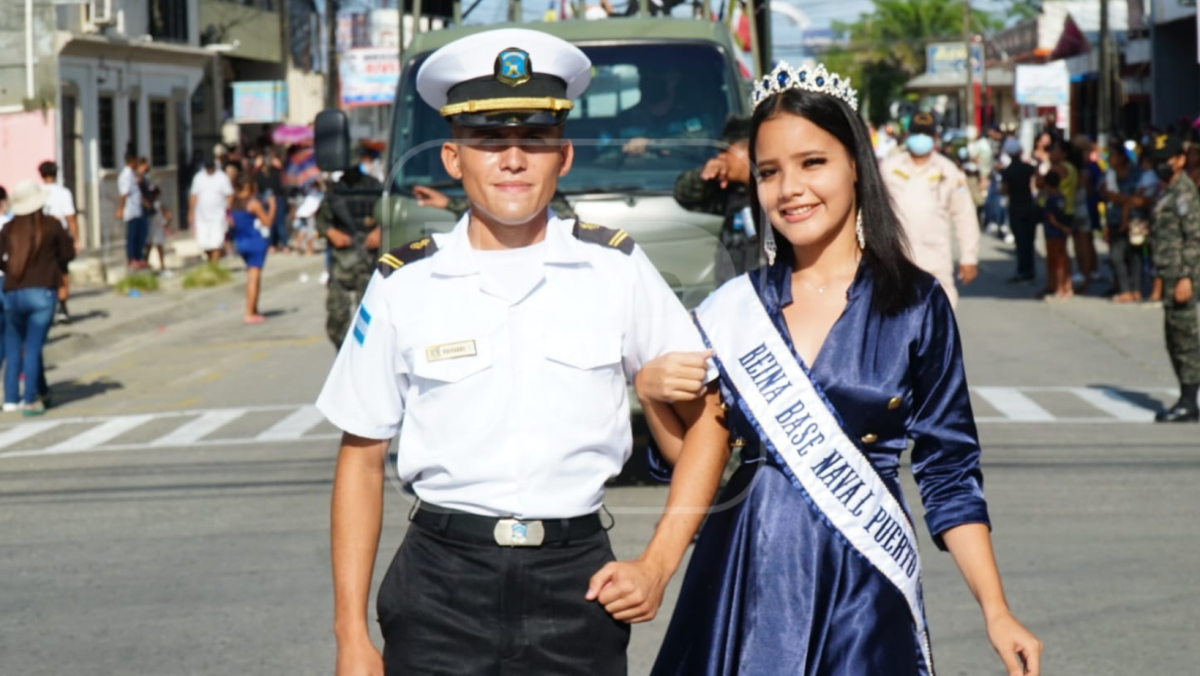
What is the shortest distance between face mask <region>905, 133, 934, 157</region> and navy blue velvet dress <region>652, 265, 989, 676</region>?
26.0 ft

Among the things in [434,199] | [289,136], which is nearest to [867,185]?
[434,199]

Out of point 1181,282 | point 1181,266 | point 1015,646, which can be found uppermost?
point 1181,266

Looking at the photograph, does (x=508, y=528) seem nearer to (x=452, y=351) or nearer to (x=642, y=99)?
(x=452, y=351)

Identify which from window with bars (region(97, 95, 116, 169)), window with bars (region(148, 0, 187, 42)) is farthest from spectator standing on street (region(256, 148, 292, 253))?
window with bars (region(148, 0, 187, 42))

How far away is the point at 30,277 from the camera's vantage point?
45.1 ft

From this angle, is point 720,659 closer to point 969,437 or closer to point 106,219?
point 969,437

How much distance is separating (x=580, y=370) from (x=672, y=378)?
0.58ft

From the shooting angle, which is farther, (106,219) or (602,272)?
(106,219)

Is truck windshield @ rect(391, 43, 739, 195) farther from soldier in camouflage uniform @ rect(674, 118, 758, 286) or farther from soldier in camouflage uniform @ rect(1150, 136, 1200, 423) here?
soldier in camouflage uniform @ rect(1150, 136, 1200, 423)

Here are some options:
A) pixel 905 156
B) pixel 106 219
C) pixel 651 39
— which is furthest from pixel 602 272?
pixel 106 219

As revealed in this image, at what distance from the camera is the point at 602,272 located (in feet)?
10.4

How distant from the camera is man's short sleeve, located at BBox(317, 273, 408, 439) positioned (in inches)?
123

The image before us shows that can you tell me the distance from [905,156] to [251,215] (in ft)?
36.1

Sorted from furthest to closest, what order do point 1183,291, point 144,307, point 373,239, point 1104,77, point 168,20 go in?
point 168,20 < point 1104,77 < point 144,307 < point 373,239 < point 1183,291
